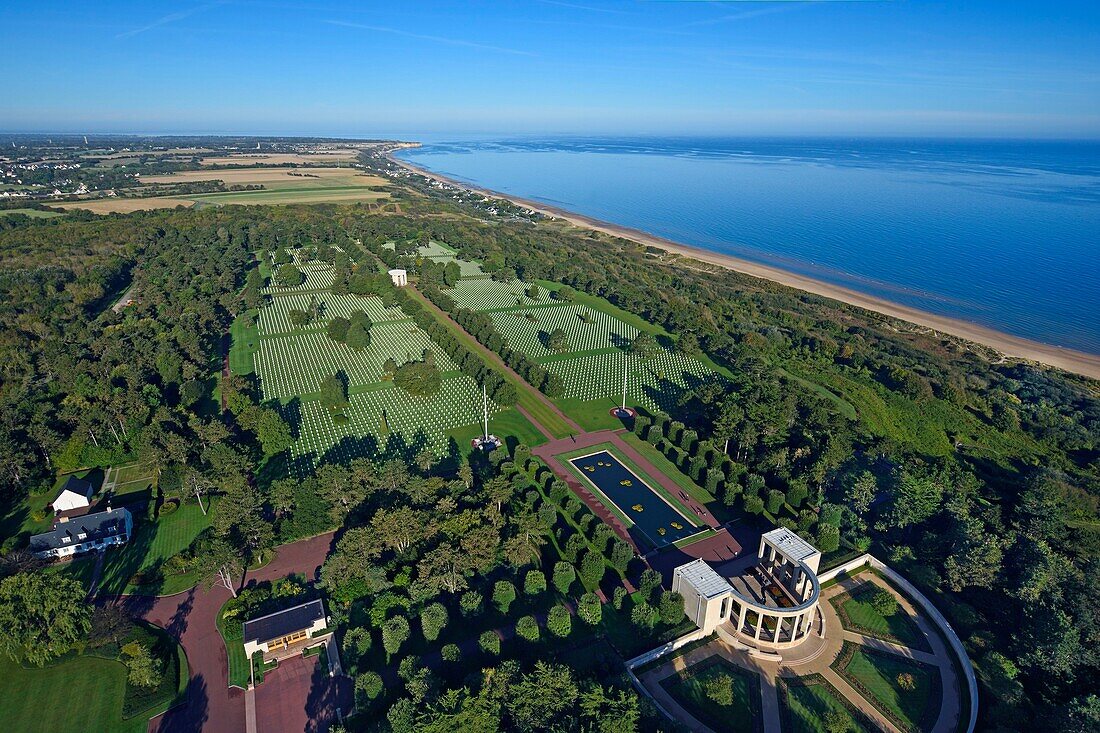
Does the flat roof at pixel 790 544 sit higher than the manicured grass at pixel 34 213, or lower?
lower

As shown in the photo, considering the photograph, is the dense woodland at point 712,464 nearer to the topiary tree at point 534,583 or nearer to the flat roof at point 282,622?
the topiary tree at point 534,583

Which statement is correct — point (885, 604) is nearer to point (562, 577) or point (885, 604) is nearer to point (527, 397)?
point (562, 577)

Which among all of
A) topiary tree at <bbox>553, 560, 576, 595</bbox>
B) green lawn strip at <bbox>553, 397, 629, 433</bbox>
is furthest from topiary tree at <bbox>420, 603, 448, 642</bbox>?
green lawn strip at <bbox>553, 397, 629, 433</bbox>

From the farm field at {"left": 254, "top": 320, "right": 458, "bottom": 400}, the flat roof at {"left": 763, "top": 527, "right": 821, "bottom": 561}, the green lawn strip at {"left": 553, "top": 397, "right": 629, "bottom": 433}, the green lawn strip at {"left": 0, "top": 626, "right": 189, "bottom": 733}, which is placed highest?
the flat roof at {"left": 763, "top": 527, "right": 821, "bottom": 561}

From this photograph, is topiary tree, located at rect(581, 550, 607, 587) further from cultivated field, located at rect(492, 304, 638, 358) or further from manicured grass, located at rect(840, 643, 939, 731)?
cultivated field, located at rect(492, 304, 638, 358)

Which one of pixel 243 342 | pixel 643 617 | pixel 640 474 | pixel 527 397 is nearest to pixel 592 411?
pixel 527 397

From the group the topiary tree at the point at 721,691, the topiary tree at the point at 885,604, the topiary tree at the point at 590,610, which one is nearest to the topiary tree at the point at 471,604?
the topiary tree at the point at 590,610
